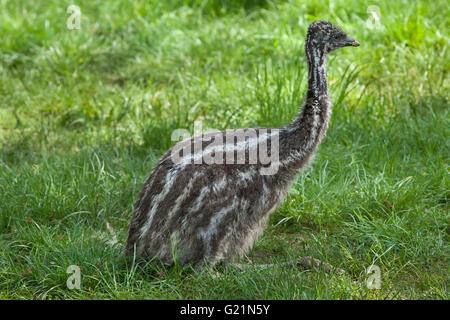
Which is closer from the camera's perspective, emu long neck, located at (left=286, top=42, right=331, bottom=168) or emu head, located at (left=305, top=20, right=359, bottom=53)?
emu long neck, located at (left=286, top=42, right=331, bottom=168)

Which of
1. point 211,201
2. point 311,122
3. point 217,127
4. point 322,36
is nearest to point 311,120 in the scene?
point 311,122

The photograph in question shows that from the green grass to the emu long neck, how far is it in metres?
0.79

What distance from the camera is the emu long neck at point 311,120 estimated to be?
527cm

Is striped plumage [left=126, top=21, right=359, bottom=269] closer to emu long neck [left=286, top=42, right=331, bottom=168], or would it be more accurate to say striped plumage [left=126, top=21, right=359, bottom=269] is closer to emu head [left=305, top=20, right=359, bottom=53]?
emu long neck [left=286, top=42, right=331, bottom=168]

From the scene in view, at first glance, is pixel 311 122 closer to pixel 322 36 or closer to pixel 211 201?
pixel 322 36

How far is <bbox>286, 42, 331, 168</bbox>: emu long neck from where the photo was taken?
5270 mm

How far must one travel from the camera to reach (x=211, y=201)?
4875 millimetres

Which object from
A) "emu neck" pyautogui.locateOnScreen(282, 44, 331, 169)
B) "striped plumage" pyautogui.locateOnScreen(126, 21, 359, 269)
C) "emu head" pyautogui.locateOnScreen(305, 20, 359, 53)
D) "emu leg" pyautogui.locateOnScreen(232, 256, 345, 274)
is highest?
"emu head" pyautogui.locateOnScreen(305, 20, 359, 53)

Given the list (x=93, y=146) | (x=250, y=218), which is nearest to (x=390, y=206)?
(x=250, y=218)

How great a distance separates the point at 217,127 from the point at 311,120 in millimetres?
2162

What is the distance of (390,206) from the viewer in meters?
5.92

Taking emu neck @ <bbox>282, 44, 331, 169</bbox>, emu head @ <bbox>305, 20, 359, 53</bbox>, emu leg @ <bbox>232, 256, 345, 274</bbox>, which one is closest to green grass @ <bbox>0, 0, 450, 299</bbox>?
emu leg @ <bbox>232, 256, 345, 274</bbox>

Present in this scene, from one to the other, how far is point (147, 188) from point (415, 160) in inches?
114

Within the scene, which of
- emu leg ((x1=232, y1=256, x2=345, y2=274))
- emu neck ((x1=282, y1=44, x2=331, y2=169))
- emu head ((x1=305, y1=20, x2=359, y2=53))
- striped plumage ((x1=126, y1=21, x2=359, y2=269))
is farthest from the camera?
emu head ((x1=305, y1=20, x2=359, y2=53))
